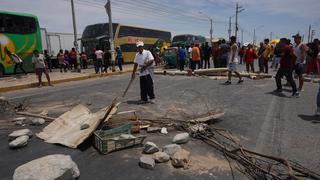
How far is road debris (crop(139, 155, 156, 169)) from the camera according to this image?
412 cm

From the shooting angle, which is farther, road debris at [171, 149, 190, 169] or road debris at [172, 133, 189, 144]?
road debris at [172, 133, 189, 144]

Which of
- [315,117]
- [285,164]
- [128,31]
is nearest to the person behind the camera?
[285,164]

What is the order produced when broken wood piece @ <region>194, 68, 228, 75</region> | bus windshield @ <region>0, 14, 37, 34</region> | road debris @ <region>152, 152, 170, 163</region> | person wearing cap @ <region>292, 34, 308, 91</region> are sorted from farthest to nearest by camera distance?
bus windshield @ <region>0, 14, 37, 34</region>, broken wood piece @ <region>194, 68, 228, 75</region>, person wearing cap @ <region>292, 34, 308, 91</region>, road debris @ <region>152, 152, 170, 163</region>

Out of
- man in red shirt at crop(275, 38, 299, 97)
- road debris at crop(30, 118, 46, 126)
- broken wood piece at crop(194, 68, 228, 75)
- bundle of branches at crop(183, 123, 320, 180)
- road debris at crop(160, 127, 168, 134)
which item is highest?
man in red shirt at crop(275, 38, 299, 97)

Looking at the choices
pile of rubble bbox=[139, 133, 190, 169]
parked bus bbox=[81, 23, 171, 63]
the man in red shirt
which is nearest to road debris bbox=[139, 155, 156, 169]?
pile of rubble bbox=[139, 133, 190, 169]

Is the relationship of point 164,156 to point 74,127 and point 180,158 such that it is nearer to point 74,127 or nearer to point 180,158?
point 180,158


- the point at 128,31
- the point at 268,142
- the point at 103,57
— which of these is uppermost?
the point at 128,31

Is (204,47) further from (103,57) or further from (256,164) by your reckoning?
(256,164)

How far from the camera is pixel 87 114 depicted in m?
6.20

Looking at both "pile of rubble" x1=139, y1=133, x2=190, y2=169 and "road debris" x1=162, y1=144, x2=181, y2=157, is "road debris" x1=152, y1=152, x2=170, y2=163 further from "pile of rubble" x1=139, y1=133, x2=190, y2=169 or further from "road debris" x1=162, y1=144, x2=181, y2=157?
"road debris" x1=162, y1=144, x2=181, y2=157

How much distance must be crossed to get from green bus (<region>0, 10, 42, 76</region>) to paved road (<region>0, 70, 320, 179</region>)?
372 inches

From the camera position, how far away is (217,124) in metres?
6.19

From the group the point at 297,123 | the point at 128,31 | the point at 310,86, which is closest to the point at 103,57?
the point at 128,31

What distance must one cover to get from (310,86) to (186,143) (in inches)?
320
